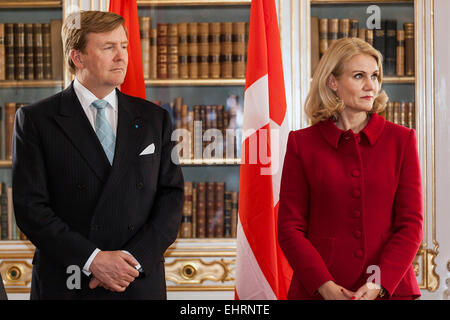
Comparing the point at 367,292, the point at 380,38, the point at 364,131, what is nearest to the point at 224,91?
the point at 380,38

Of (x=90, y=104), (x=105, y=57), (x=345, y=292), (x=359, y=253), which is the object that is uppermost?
(x=105, y=57)

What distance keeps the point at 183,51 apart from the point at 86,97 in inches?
55.0

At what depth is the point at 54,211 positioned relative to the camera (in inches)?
71.6

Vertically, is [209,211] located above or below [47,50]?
below

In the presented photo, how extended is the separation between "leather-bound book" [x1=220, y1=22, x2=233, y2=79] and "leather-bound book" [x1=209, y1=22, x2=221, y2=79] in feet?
0.06

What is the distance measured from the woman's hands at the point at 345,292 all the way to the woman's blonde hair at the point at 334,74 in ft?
1.70

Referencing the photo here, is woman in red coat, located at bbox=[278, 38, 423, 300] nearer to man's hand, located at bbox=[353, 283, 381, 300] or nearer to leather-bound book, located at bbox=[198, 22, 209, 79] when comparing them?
man's hand, located at bbox=[353, 283, 381, 300]

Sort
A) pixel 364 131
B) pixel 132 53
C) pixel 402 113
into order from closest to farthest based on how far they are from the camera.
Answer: pixel 364 131 < pixel 132 53 < pixel 402 113

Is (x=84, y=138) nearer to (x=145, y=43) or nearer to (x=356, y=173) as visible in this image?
(x=356, y=173)

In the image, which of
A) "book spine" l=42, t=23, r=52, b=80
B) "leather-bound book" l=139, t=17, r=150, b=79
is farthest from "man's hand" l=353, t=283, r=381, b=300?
"book spine" l=42, t=23, r=52, b=80

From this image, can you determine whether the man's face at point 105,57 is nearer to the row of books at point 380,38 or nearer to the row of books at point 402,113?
the row of books at point 380,38

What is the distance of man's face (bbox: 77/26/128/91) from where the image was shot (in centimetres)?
188

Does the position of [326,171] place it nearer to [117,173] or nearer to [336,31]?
[117,173]

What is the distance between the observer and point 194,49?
127 inches
